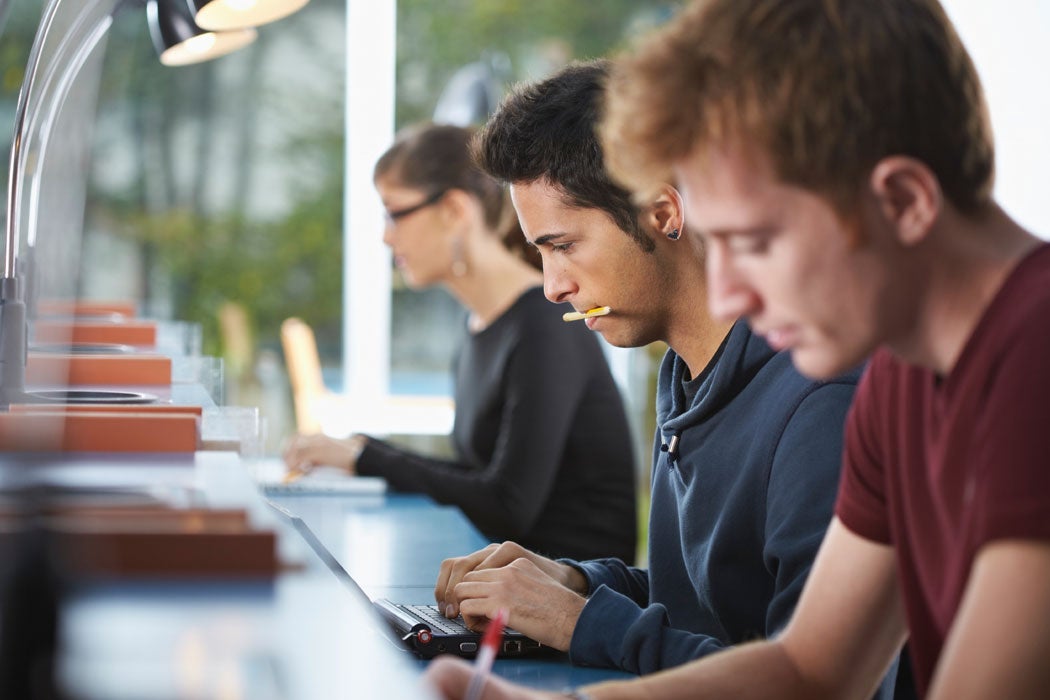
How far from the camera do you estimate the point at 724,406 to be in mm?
1645

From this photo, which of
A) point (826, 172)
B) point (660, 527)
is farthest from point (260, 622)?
point (660, 527)

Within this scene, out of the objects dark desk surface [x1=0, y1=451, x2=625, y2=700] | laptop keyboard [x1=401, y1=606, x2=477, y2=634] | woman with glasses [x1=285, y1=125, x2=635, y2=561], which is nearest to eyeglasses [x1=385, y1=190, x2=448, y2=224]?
woman with glasses [x1=285, y1=125, x2=635, y2=561]

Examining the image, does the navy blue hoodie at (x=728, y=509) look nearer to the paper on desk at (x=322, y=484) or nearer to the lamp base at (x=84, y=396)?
the lamp base at (x=84, y=396)

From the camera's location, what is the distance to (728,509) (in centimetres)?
154

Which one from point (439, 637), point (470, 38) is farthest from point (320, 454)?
point (470, 38)

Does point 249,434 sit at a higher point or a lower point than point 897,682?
higher

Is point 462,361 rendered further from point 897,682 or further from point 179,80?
point 179,80

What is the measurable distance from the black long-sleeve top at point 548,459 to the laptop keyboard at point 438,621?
3.68 ft

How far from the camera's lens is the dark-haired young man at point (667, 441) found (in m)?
1.43

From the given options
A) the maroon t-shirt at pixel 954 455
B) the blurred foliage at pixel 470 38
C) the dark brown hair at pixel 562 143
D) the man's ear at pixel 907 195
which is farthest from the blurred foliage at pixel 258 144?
the man's ear at pixel 907 195

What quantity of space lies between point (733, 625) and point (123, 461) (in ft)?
2.41

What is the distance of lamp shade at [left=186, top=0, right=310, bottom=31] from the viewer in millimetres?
2375

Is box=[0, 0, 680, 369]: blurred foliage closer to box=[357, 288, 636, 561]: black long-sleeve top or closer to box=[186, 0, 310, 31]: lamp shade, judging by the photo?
box=[357, 288, 636, 561]: black long-sleeve top

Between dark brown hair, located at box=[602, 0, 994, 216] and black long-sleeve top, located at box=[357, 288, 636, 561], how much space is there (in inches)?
71.9
